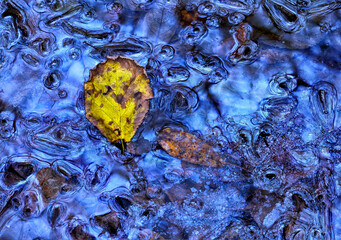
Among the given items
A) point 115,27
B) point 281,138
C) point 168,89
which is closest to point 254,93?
point 281,138

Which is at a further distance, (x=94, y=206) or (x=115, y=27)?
(x=115, y=27)

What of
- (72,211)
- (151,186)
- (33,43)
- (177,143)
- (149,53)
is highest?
(149,53)

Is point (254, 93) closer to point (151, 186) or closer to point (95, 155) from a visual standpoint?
point (151, 186)

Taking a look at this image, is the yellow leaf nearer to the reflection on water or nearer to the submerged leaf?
the reflection on water

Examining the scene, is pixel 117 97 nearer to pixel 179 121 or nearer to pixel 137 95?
pixel 137 95

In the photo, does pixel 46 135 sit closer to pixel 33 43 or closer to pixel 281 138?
pixel 33 43

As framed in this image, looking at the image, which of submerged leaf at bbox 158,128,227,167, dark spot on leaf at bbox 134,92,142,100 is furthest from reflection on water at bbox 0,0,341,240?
dark spot on leaf at bbox 134,92,142,100

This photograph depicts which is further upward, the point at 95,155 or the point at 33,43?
the point at 33,43
